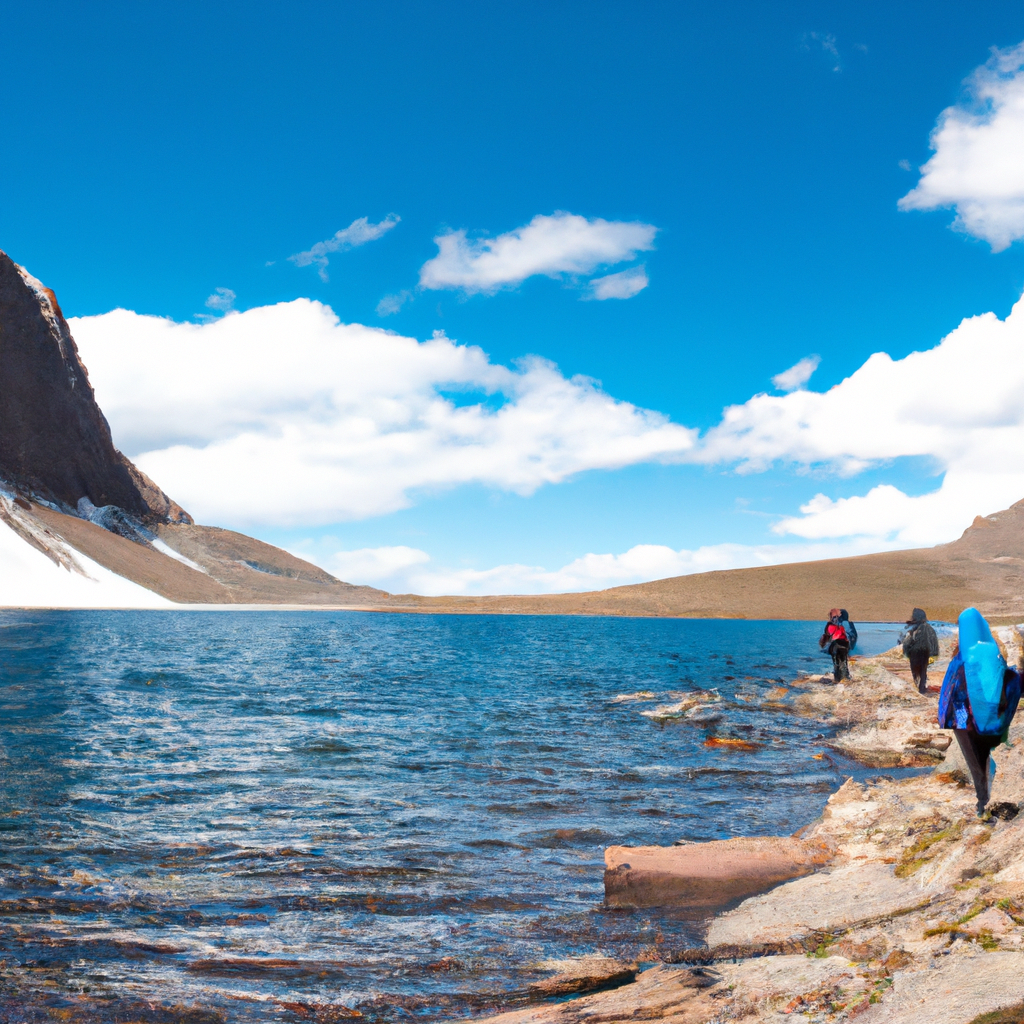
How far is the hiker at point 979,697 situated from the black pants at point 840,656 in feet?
81.9

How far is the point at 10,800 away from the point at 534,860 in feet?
30.1

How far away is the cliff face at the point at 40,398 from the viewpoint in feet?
581

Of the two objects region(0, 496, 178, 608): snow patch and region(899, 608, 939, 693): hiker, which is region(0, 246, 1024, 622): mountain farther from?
region(899, 608, 939, 693): hiker

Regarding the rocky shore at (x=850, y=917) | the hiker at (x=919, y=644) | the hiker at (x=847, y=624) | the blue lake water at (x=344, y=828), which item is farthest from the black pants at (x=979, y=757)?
the hiker at (x=847, y=624)

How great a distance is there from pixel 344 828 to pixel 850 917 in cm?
774

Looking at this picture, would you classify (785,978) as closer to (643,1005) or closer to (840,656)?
(643,1005)

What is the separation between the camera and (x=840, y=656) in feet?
106

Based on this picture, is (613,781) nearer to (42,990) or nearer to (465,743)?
(465,743)

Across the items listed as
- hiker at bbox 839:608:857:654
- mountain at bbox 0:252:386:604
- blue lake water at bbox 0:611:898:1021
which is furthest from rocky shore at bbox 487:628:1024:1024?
mountain at bbox 0:252:386:604

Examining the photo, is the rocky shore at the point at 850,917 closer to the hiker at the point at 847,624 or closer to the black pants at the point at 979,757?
the black pants at the point at 979,757

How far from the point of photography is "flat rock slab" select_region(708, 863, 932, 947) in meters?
6.96

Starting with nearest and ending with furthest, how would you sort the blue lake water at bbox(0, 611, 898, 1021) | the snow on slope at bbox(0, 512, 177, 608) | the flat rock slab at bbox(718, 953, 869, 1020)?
the flat rock slab at bbox(718, 953, 869, 1020), the blue lake water at bbox(0, 611, 898, 1021), the snow on slope at bbox(0, 512, 177, 608)

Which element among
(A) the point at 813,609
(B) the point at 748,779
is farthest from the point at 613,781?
(A) the point at 813,609

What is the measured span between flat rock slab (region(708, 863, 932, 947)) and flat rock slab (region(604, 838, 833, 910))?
392 mm
